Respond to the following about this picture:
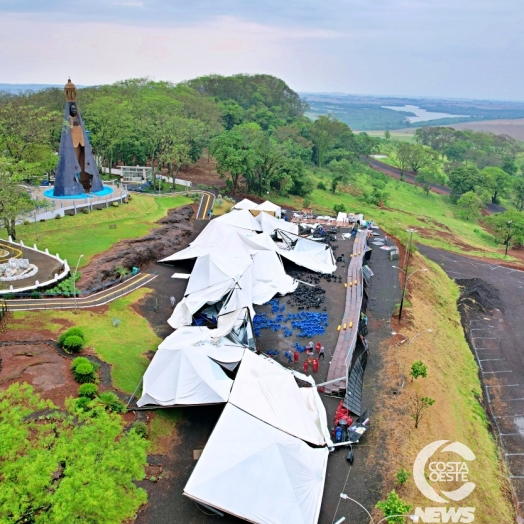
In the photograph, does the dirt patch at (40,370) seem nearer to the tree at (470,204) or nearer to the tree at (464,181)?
the tree at (470,204)

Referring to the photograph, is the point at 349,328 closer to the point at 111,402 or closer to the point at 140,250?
the point at 111,402

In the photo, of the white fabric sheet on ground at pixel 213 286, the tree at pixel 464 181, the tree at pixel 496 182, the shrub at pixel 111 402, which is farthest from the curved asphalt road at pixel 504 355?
the tree at pixel 496 182

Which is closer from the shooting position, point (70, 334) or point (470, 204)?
point (70, 334)

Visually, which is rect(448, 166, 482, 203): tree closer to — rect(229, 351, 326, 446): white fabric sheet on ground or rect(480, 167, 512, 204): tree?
rect(480, 167, 512, 204): tree

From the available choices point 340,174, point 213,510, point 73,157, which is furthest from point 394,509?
point 340,174

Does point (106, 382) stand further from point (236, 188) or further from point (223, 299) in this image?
point (236, 188)

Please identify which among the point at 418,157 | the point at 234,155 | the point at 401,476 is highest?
the point at 234,155
